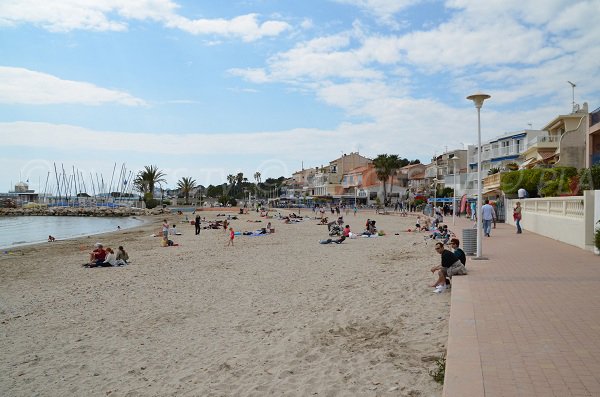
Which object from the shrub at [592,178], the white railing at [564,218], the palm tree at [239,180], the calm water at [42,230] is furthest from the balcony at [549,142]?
the palm tree at [239,180]

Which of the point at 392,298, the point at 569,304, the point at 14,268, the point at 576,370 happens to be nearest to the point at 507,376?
the point at 576,370

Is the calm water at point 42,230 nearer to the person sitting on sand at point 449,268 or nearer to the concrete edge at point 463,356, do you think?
the person sitting on sand at point 449,268

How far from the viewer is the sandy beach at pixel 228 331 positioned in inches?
229

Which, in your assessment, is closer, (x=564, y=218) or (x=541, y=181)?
(x=564, y=218)

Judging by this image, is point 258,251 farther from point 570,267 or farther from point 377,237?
point 570,267

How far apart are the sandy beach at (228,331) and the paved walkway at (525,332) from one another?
505mm

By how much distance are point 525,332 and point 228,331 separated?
15.0 ft

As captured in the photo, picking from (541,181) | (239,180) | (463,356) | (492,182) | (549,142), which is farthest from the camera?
(239,180)

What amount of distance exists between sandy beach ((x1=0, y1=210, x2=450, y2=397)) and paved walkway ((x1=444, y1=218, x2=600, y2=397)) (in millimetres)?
505

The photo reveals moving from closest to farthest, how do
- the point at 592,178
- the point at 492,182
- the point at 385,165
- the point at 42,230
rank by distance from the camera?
the point at 592,178 → the point at 492,182 → the point at 42,230 → the point at 385,165

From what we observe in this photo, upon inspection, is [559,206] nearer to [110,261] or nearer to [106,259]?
[110,261]

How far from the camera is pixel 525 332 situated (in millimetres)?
5801

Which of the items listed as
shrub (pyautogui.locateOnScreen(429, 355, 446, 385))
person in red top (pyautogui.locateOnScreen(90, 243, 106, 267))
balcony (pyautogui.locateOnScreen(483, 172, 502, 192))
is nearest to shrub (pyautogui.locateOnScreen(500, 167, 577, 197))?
balcony (pyautogui.locateOnScreen(483, 172, 502, 192))

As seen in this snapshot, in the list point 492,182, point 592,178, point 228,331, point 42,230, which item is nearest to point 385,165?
point 492,182
